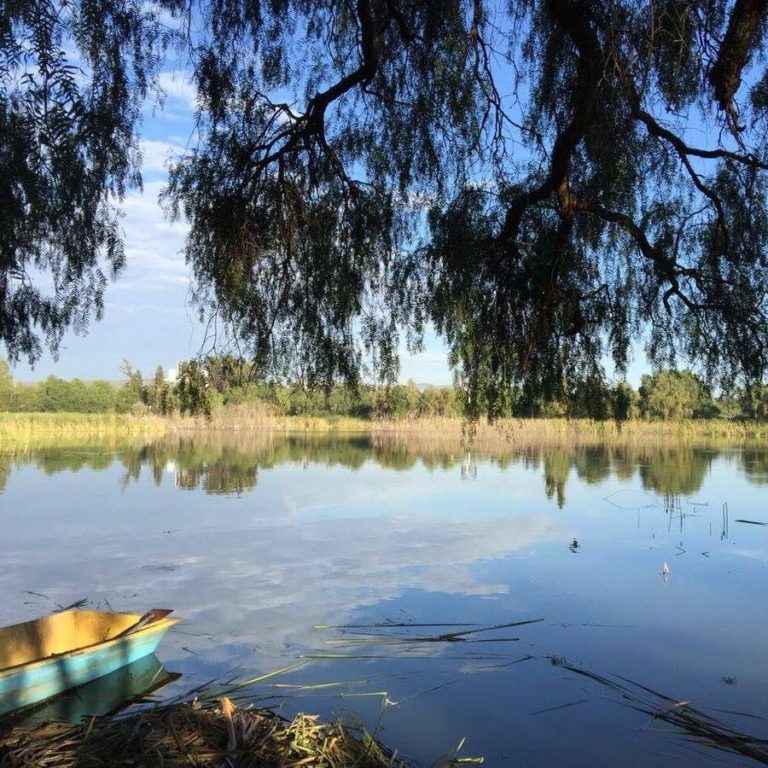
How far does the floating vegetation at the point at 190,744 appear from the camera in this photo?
219cm

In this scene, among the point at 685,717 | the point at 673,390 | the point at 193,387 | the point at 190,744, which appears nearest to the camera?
the point at 190,744

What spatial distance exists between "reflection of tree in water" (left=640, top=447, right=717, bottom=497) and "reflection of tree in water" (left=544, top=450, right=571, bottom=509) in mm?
1564

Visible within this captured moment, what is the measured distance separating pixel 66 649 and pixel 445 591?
10.3 feet

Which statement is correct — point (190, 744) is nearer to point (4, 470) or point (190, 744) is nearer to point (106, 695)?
point (106, 695)

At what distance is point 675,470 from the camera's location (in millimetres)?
17156

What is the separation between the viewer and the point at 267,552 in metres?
8.31

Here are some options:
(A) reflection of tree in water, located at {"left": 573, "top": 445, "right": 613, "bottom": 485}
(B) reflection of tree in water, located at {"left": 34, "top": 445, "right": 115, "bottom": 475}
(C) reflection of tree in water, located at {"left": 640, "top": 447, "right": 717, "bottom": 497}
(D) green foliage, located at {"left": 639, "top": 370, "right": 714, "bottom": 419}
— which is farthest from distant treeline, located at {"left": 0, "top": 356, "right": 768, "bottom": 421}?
(B) reflection of tree in water, located at {"left": 34, "top": 445, "right": 115, "bottom": 475}

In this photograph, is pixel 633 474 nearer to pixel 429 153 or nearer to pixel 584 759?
pixel 584 759

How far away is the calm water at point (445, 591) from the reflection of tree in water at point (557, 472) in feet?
0.46

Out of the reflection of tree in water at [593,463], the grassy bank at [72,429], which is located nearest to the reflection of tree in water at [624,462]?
the reflection of tree in water at [593,463]

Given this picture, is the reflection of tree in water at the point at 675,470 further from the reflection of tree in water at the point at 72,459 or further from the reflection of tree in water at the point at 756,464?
the reflection of tree in water at the point at 72,459

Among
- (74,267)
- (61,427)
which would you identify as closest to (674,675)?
(74,267)

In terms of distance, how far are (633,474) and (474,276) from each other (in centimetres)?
→ 1439

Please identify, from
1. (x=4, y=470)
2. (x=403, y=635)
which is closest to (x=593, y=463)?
(x=4, y=470)
